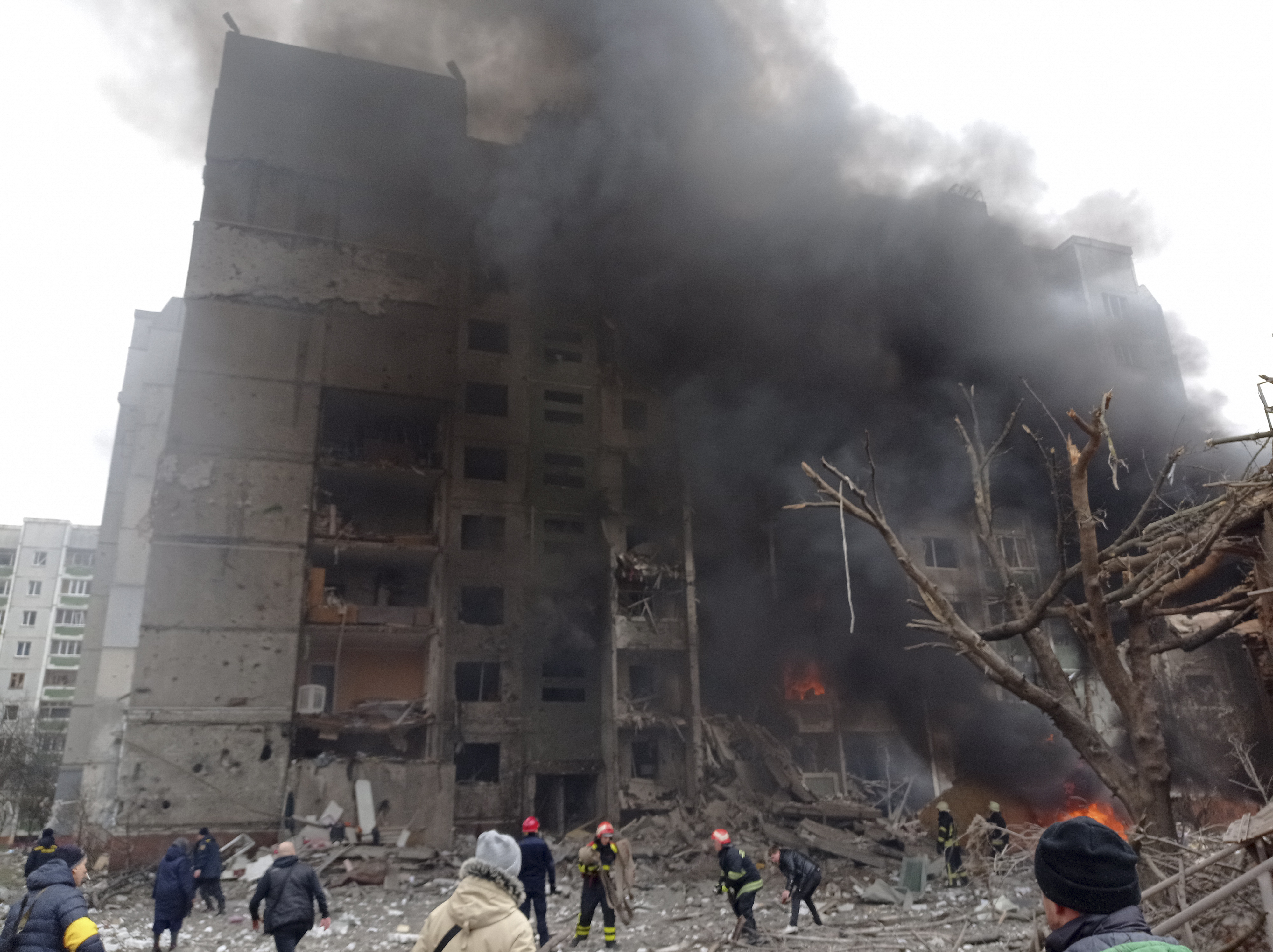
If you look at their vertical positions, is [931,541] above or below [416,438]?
below

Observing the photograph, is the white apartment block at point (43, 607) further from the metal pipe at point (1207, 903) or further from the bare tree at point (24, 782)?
the metal pipe at point (1207, 903)

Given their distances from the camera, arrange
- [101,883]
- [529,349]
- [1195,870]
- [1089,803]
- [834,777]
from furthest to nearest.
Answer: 1. [529,349]
2. [834,777]
3. [1089,803]
4. [101,883]
5. [1195,870]

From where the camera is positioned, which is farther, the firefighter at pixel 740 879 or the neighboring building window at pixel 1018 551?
the neighboring building window at pixel 1018 551

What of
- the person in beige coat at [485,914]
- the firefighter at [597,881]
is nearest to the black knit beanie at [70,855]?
the person in beige coat at [485,914]

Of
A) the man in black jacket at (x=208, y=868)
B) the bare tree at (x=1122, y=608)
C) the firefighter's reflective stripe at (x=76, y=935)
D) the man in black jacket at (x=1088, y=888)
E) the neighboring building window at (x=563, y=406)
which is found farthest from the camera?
the neighboring building window at (x=563, y=406)

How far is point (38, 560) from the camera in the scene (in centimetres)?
5388

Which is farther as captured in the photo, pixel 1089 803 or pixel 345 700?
pixel 345 700

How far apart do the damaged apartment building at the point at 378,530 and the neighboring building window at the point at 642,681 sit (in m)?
0.08

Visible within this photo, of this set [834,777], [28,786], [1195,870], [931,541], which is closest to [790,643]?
[834,777]

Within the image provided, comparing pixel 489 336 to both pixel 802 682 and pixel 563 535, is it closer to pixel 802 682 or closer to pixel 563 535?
pixel 563 535

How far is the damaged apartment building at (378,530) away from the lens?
18.4 meters

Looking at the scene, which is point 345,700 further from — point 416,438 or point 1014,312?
point 1014,312

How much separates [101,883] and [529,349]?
1572 cm

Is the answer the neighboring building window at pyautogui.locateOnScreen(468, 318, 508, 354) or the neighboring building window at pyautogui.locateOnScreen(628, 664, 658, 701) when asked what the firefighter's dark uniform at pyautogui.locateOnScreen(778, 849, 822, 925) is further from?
the neighboring building window at pyautogui.locateOnScreen(468, 318, 508, 354)
